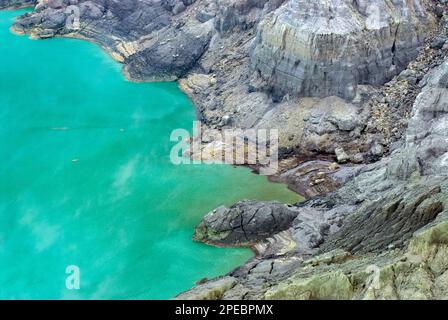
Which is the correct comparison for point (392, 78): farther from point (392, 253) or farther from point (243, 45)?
point (392, 253)

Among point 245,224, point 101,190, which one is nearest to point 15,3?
point 101,190

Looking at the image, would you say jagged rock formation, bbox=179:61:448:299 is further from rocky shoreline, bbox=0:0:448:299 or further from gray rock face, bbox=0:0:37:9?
gray rock face, bbox=0:0:37:9

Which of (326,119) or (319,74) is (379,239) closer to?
(326,119)

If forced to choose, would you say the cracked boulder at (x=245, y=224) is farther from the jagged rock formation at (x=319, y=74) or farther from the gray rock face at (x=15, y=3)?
the gray rock face at (x=15, y=3)

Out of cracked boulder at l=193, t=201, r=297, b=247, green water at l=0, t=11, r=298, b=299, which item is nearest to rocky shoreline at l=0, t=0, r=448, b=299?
cracked boulder at l=193, t=201, r=297, b=247

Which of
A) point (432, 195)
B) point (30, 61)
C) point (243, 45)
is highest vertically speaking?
point (432, 195)

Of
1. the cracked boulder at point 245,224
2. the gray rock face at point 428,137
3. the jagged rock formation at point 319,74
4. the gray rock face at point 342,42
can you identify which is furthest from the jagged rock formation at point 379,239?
the gray rock face at point 342,42

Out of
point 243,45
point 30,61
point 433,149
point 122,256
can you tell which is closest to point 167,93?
point 243,45
